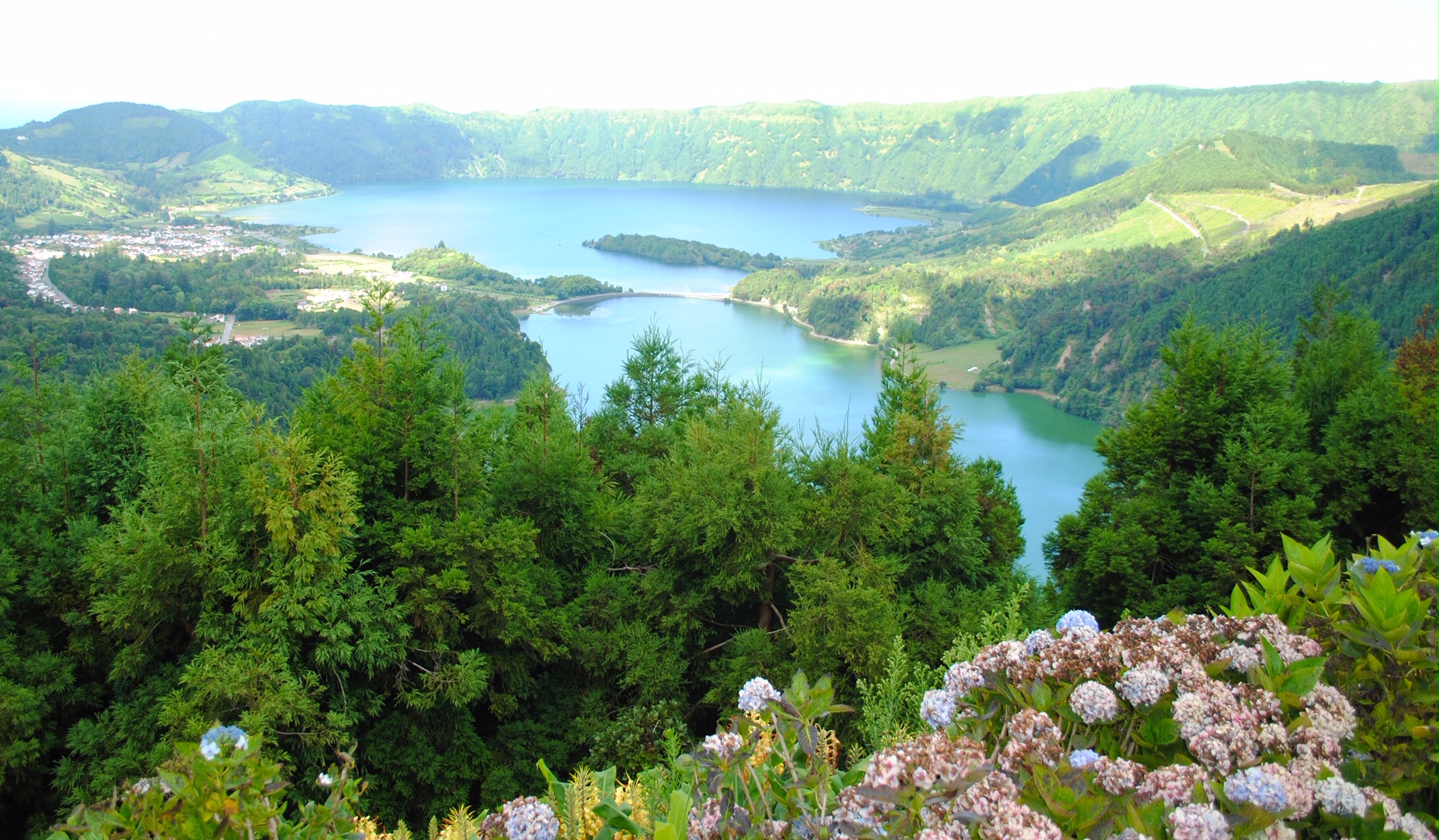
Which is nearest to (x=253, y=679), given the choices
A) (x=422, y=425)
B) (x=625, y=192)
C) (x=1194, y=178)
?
(x=422, y=425)

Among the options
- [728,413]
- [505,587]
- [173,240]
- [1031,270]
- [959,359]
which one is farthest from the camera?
[173,240]

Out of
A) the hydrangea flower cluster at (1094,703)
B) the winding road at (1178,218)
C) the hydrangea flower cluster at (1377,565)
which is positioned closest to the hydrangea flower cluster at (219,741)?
the hydrangea flower cluster at (1094,703)

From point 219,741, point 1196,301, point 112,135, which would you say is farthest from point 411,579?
point 112,135

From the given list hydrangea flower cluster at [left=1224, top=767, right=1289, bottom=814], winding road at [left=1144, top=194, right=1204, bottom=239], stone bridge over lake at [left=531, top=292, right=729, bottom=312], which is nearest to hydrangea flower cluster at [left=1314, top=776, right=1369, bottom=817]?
hydrangea flower cluster at [left=1224, top=767, right=1289, bottom=814]

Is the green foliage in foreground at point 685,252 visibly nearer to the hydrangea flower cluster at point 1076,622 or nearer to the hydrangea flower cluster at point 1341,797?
the hydrangea flower cluster at point 1076,622

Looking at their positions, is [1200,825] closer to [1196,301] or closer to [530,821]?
[530,821]

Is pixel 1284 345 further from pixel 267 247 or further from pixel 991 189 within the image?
pixel 991 189

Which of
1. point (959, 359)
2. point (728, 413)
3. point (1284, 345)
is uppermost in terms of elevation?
point (728, 413)
